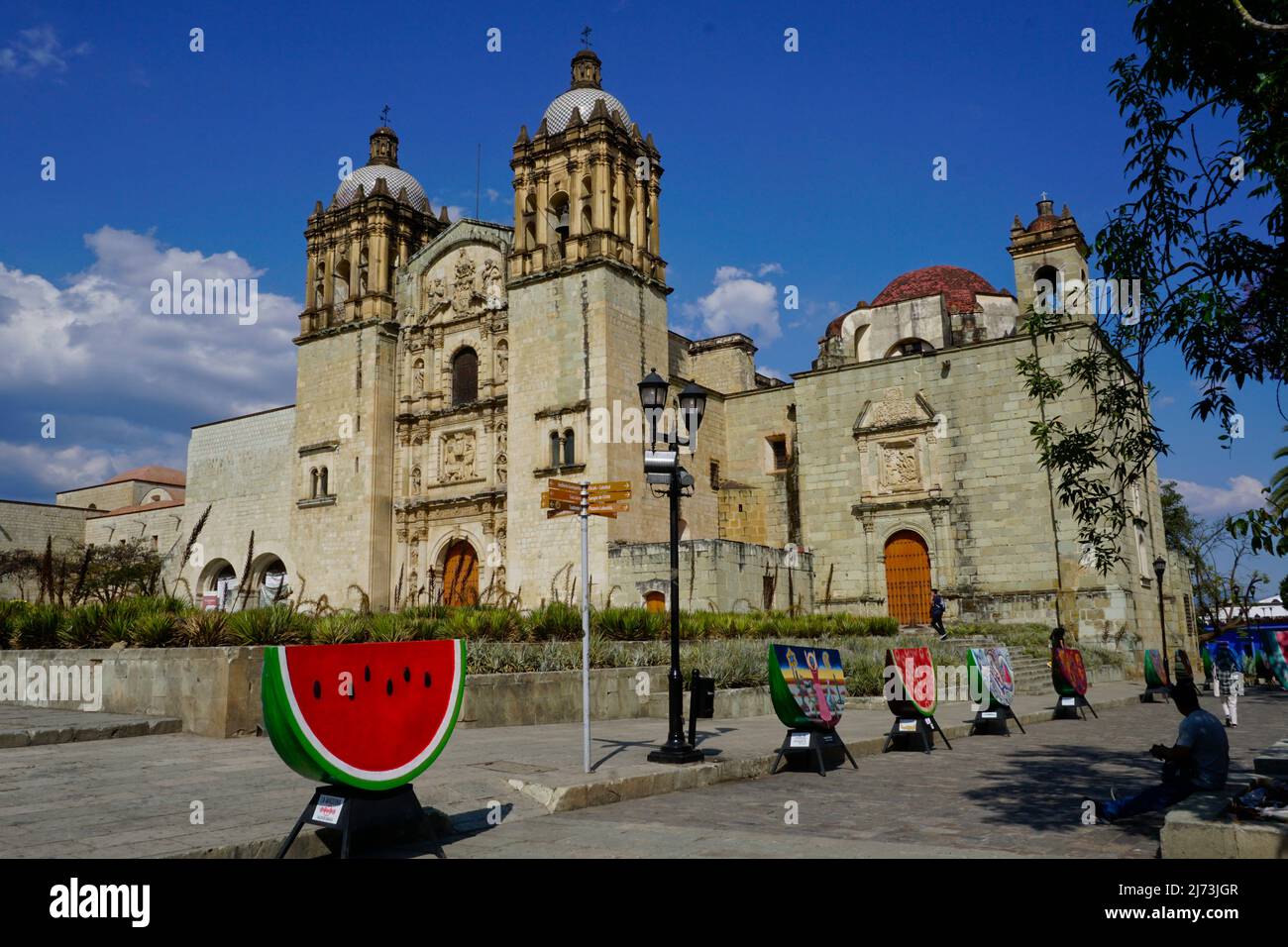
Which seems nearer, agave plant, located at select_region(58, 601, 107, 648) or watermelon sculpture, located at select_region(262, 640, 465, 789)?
watermelon sculpture, located at select_region(262, 640, 465, 789)

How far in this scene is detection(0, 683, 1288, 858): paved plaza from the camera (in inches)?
226

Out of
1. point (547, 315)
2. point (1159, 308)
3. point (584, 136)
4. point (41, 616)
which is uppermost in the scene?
point (584, 136)

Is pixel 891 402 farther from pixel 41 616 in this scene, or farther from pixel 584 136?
pixel 41 616

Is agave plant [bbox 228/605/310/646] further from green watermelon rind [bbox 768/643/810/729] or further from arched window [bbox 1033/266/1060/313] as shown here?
arched window [bbox 1033/266/1060/313]

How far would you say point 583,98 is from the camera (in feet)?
104

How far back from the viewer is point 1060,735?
42.6 ft

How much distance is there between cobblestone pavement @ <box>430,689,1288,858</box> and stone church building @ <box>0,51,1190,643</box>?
15.9 meters

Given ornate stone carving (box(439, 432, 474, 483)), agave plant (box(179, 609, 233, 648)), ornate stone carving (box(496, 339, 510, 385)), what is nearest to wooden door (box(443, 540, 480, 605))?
ornate stone carving (box(439, 432, 474, 483))

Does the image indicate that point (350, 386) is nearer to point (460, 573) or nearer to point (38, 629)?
point (460, 573)

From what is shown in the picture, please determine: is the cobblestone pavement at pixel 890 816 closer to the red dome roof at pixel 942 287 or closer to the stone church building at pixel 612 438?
the stone church building at pixel 612 438

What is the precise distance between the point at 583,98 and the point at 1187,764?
97.6 ft

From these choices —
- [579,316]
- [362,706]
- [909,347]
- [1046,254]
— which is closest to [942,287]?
[909,347]
